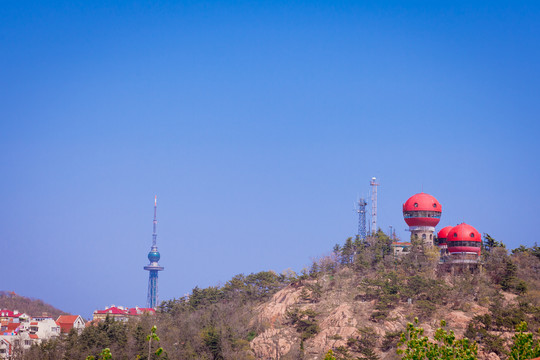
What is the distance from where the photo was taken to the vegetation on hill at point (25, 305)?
504 ft

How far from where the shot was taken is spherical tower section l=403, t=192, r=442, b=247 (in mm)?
74188

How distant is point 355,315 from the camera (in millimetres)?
67812

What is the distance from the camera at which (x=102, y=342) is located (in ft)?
216

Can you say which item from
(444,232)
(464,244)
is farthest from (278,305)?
(464,244)

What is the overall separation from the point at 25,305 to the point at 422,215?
122638mm

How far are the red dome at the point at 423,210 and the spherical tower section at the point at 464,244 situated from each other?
132 inches

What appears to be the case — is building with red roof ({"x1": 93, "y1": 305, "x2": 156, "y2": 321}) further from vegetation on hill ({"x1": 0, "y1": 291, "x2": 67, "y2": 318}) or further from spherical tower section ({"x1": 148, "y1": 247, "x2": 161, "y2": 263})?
spherical tower section ({"x1": 148, "y1": 247, "x2": 161, "y2": 263})

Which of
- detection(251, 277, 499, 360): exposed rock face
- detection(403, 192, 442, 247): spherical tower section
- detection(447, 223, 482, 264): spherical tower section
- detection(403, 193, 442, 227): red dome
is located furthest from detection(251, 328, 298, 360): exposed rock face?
detection(447, 223, 482, 264): spherical tower section

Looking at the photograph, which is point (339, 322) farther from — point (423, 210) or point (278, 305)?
point (423, 210)

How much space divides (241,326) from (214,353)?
8030mm

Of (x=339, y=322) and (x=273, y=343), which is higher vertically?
(x=339, y=322)

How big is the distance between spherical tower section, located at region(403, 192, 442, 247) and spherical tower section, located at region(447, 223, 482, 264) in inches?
132

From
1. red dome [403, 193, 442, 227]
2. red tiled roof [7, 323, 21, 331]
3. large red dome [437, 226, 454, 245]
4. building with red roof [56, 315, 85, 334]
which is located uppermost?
red dome [403, 193, 442, 227]

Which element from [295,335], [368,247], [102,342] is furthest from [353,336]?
[102,342]
